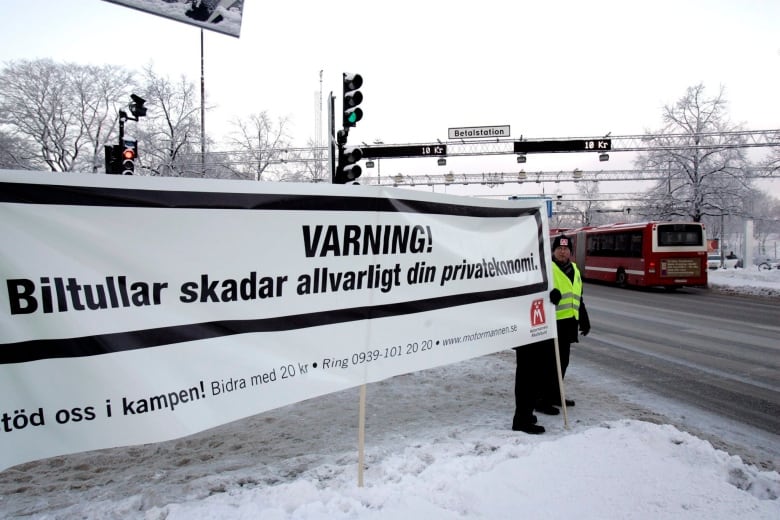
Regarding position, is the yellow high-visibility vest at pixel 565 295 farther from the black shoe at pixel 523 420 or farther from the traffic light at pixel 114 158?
the traffic light at pixel 114 158

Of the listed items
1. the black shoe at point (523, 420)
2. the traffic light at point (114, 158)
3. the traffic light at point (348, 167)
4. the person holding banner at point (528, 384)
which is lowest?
the black shoe at point (523, 420)

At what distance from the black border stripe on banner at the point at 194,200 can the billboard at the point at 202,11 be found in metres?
4.99

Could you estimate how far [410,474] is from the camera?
3654 millimetres

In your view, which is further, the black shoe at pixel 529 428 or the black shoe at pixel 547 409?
the black shoe at pixel 547 409

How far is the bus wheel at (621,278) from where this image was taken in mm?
22806

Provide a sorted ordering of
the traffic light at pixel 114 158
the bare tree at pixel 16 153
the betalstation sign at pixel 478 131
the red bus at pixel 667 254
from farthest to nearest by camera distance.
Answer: the bare tree at pixel 16 153 → the betalstation sign at pixel 478 131 → the red bus at pixel 667 254 → the traffic light at pixel 114 158

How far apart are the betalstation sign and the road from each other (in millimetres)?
14816

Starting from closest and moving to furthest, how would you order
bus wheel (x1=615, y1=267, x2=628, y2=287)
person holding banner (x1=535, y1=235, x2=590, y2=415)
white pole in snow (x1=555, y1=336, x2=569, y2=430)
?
white pole in snow (x1=555, y1=336, x2=569, y2=430), person holding banner (x1=535, y1=235, x2=590, y2=415), bus wheel (x1=615, y1=267, x2=628, y2=287)

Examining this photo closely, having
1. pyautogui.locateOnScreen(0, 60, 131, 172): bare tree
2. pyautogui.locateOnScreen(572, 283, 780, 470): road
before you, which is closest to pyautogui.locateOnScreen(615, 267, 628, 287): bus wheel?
pyautogui.locateOnScreen(572, 283, 780, 470): road

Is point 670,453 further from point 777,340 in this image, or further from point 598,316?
point 598,316

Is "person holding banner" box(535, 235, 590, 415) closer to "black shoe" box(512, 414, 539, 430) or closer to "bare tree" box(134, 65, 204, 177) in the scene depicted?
"black shoe" box(512, 414, 539, 430)

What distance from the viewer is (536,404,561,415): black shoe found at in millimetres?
5191

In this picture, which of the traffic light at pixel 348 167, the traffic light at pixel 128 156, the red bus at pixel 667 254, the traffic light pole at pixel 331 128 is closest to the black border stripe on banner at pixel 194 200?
the traffic light at pixel 348 167

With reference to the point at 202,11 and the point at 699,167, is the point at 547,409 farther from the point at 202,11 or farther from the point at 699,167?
the point at 699,167
